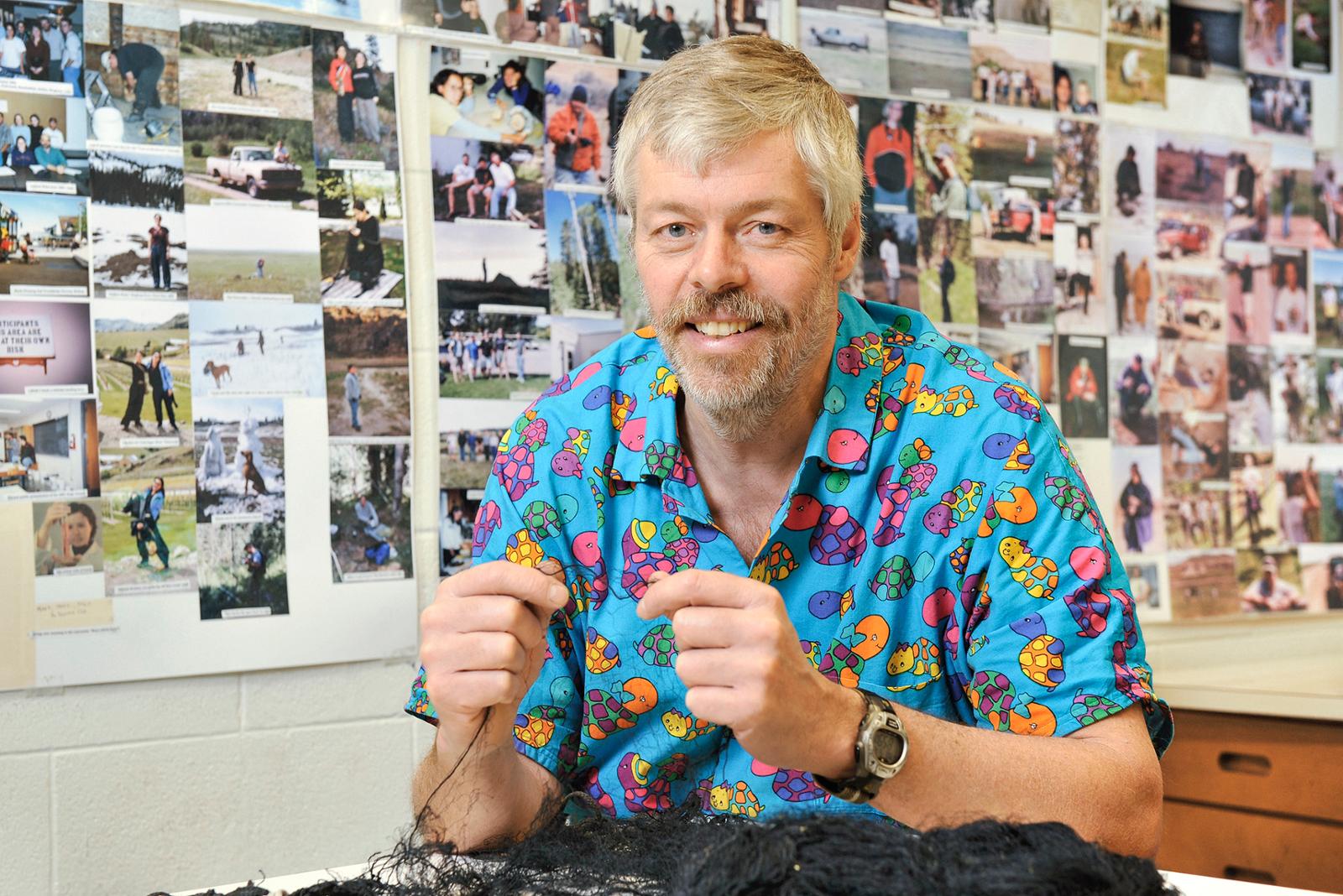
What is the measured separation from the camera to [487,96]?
6.24 feet

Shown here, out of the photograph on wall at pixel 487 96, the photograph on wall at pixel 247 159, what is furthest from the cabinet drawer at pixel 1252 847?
the photograph on wall at pixel 247 159

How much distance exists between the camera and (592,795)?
1235mm

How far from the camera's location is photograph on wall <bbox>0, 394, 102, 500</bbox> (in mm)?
1575

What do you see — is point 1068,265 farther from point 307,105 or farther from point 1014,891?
point 1014,891

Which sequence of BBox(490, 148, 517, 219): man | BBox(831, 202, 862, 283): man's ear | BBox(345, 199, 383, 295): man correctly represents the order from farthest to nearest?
BBox(490, 148, 517, 219): man
BBox(345, 199, 383, 295): man
BBox(831, 202, 862, 283): man's ear

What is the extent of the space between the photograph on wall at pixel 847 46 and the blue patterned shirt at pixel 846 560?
1008 mm

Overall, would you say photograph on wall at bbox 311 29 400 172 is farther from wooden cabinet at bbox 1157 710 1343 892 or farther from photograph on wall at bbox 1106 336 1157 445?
wooden cabinet at bbox 1157 710 1343 892

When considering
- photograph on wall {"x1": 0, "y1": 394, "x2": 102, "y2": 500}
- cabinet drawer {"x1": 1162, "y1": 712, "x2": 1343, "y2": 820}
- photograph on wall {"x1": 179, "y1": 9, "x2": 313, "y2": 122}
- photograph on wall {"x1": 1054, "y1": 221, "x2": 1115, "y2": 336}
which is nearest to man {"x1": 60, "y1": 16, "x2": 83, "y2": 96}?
photograph on wall {"x1": 179, "y1": 9, "x2": 313, "y2": 122}

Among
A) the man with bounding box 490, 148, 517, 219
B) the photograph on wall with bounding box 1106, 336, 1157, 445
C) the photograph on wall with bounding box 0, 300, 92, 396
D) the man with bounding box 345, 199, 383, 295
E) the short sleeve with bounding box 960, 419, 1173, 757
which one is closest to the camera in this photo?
the short sleeve with bounding box 960, 419, 1173, 757

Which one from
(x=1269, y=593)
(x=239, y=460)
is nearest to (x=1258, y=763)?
(x=1269, y=593)

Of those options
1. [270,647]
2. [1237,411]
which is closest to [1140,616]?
[1237,411]

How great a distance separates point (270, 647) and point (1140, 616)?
1.57m

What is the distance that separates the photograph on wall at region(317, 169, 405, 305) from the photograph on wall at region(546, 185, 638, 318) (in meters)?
0.24

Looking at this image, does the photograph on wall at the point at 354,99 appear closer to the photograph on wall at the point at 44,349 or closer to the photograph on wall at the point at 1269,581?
the photograph on wall at the point at 44,349
